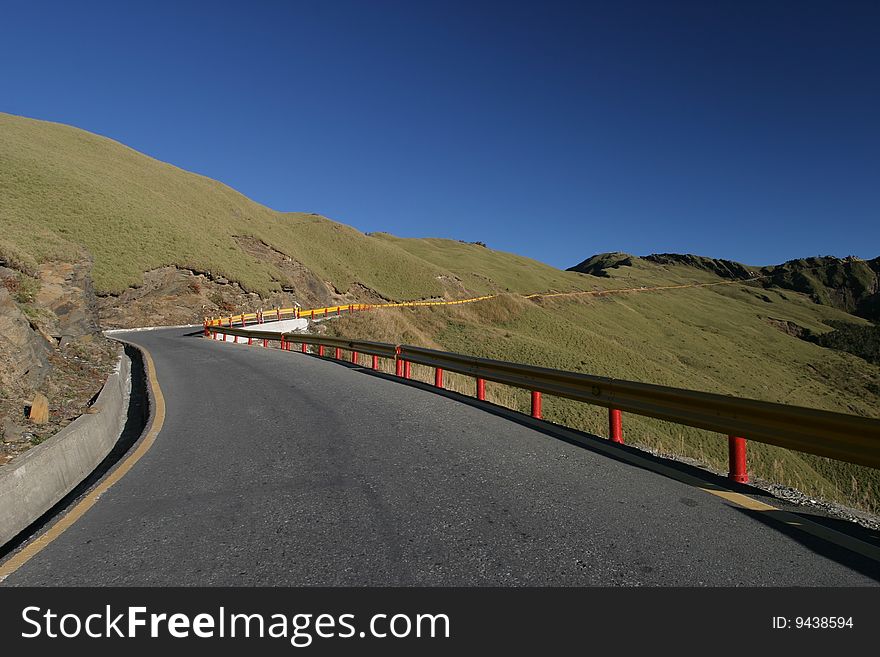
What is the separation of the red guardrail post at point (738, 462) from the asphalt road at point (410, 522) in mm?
766

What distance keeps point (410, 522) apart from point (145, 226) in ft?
182

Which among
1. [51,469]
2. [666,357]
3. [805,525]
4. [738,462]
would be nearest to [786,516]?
[805,525]

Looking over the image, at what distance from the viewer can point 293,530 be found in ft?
11.4

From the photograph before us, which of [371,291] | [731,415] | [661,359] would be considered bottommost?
[661,359]

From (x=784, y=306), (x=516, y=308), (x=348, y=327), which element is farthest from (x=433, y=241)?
(x=348, y=327)

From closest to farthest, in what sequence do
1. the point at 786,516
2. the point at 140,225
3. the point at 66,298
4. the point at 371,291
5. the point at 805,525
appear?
the point at 805,525
the point at 786,516
the point at 66,298
the point at 140,225
the point at 371,291

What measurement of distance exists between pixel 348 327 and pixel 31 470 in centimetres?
2729

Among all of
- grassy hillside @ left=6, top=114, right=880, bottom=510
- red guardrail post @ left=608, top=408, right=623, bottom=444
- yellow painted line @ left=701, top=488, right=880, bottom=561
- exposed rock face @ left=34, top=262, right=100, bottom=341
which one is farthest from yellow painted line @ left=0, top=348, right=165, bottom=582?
grassy hillside @ left=6, top=114, right=880, bottom=510

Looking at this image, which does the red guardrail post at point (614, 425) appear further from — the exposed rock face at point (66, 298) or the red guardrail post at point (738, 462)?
the exposed rock face at point (66, 298)

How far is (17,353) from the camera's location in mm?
7809

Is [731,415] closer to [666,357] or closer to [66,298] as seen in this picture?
[66,298]

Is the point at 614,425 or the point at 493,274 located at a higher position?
the point at 493,274
